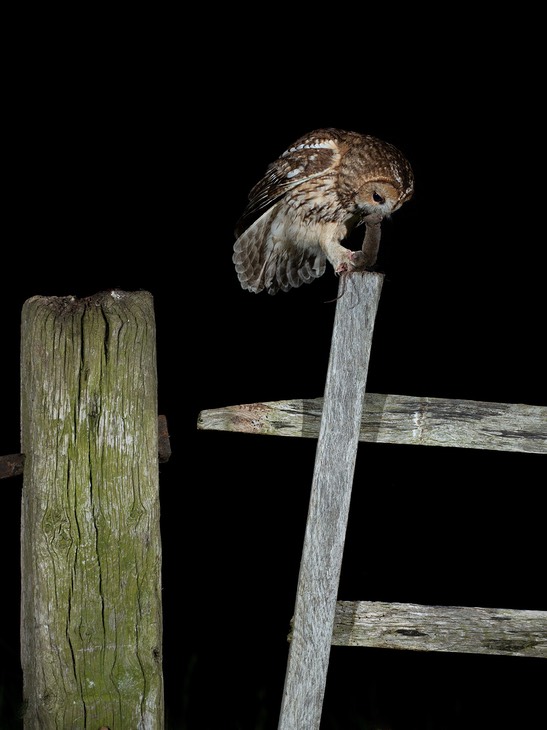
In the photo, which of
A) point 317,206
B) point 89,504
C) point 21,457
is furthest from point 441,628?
point 317,206

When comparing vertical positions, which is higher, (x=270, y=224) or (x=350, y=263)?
(x=270, y=224)

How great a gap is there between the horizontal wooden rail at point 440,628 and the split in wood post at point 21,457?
2.02 feet

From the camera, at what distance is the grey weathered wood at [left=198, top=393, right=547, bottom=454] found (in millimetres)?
2119

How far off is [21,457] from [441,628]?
110 cm

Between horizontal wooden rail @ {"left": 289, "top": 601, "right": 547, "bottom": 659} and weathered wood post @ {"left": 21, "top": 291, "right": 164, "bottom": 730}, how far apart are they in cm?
56

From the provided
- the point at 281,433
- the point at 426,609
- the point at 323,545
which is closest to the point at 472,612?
the point at 426,609

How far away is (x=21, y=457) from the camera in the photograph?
1.76 m

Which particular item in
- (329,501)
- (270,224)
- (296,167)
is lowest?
(329,501)

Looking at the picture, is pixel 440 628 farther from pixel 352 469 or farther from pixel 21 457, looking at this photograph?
pixel 21 457

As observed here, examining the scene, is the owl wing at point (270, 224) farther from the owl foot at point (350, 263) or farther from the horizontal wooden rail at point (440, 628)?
the horizontal wooden rail at point (440, 628)

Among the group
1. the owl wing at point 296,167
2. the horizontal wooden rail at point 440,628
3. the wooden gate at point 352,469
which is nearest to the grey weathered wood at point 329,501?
the wooden gate at point 352,469

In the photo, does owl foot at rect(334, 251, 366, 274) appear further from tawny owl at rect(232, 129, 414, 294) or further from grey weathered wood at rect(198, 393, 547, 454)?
grey weathered wood at rect(198, 393, 547, 454)

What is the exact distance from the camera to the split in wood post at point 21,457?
174 centimetres

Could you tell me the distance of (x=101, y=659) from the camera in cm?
179
